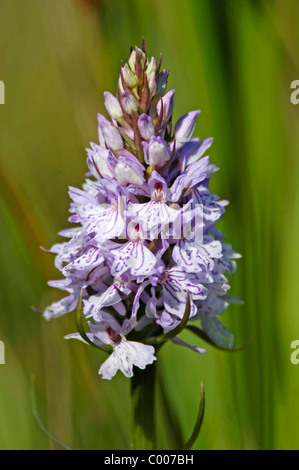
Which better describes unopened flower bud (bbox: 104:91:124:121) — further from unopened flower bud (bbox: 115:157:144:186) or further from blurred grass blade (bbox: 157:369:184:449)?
blurred grass blade (bbox: 157:369:184:449)

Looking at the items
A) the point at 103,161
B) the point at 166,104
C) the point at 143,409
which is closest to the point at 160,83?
the point at 166,104

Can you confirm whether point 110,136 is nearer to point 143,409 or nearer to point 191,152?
point 191,152

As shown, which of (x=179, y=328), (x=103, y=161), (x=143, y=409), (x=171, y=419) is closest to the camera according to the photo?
(x=179, y=328)

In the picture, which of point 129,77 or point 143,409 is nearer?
point 129,77

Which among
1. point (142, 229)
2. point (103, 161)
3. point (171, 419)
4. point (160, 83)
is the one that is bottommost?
point (171, 419)

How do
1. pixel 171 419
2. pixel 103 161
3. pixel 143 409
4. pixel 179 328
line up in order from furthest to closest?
pixel 171 419 → pixel 143 409 → pixel 103 161 → pixel 179 328

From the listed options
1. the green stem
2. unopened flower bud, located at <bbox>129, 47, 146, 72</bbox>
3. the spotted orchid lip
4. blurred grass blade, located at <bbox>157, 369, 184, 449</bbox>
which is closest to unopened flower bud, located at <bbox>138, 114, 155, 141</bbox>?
the spotted orchid lip

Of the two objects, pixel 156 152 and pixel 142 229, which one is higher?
pixel 156 152
